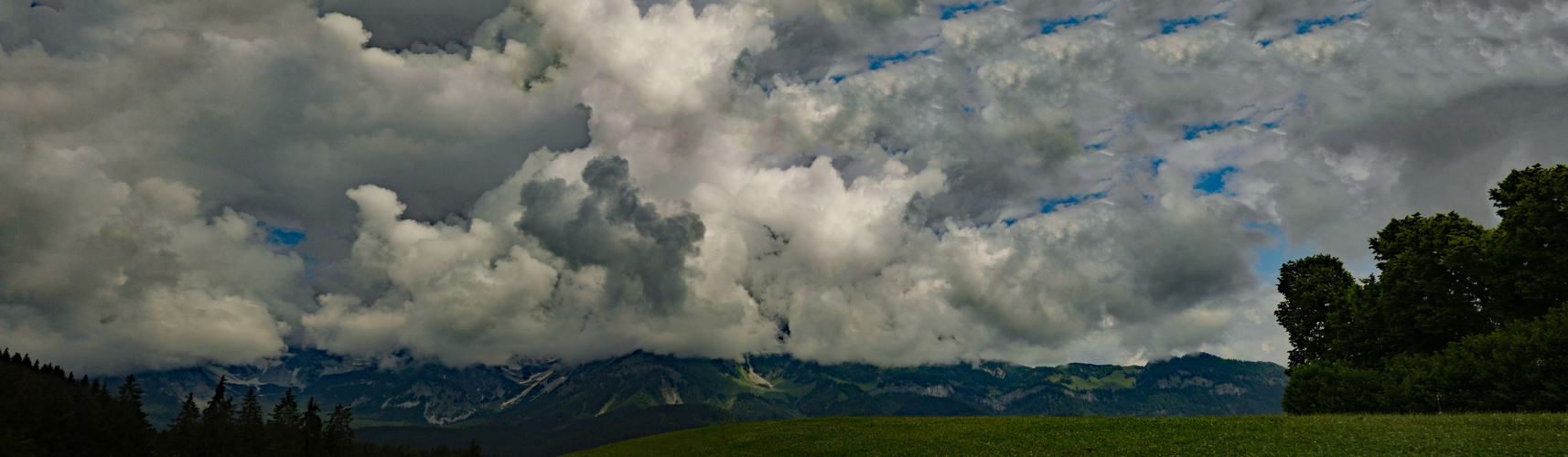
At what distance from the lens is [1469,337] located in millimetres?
54281

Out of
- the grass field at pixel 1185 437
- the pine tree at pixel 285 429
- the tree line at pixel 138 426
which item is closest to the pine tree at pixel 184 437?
the tree line at pixel 138 426

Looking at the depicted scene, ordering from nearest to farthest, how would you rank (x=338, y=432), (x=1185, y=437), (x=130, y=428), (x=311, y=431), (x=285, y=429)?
(x=1185, y=437) < (x=130, y=428) < (x=311, y=431) < (x=285, y=429) < (x=338, y=432)

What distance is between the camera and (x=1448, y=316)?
60.0 m

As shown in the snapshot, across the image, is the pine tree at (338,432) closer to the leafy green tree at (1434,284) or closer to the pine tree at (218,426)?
the pine tree at (218,426)

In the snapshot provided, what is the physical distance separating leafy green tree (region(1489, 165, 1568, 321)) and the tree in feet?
75.0

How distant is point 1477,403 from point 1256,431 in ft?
81.6

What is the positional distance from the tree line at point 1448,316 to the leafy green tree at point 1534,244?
9 centimetres

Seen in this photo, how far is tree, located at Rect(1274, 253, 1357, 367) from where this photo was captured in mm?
79375

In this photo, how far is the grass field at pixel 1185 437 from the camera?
32312mm

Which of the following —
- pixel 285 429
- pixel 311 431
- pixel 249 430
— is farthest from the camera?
pixel 285 429

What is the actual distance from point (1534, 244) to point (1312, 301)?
31.5 m

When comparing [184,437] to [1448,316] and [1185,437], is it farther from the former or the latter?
[1448,316]

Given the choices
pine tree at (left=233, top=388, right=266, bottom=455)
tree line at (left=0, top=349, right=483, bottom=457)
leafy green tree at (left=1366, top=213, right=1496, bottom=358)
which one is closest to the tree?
leafy green tree at (left=1366, top=213, right=1496, bottom=358)

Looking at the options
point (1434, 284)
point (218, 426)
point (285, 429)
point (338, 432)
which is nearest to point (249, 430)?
point (218, 426)
